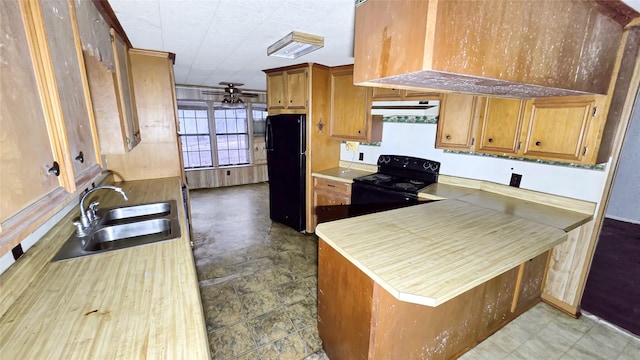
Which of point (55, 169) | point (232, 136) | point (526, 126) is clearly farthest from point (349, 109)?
point (232, 136)

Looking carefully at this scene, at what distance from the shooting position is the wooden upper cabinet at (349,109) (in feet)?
9.95

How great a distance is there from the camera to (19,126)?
2.03 ft

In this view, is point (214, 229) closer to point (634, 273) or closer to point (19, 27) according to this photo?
point (19, 27)

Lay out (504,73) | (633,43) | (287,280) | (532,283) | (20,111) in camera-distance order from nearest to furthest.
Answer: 1. (20,111)
2. (504,73)
3. (633,43)
4. (532,283)
5. (287,280)

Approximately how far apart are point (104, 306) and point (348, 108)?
9.27ft

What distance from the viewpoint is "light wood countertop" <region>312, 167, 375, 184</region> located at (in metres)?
3.17

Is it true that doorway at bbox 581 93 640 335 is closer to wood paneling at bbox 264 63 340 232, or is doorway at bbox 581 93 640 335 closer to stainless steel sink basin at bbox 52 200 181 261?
wood paneling at bbox 264 63 340 232

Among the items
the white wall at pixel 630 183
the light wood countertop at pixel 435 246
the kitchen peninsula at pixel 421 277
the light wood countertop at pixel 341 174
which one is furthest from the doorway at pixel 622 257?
the light wood countertop at pixel 341 174

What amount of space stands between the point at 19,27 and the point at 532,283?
3.05 meters

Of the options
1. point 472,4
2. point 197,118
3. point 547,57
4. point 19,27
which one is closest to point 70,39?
point 19,27

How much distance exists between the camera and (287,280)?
2629 mm

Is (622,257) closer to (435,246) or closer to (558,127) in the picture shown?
(558,127)

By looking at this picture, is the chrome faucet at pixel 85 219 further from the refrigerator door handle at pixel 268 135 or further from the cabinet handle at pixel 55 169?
the refrigerator door handle at pixel 268 135

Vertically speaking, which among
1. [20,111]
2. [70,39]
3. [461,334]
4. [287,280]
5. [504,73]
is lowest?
[287,280]
